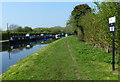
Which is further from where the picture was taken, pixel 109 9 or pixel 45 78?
pixel 109 9

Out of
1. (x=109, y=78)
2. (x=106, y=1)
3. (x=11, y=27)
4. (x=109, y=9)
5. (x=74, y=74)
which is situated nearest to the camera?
(x=109, y=78)

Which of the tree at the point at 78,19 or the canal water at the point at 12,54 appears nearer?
the canal water at the point at 12,54

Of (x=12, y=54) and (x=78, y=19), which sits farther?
(x=78, y=19)

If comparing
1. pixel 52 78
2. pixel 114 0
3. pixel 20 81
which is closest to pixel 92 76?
pixel 52 78

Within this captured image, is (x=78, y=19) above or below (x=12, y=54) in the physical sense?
above

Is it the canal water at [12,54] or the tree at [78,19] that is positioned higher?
the tree at [78,19]

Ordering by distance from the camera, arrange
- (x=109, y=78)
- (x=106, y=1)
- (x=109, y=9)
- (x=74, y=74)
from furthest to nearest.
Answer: (x=106, y=1) → (x=109, y=9) → (x=74, y=74) → (x=109, y=78)

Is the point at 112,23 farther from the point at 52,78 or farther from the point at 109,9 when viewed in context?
the point at 52,78

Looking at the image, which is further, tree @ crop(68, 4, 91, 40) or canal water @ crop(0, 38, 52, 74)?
tree @ crop(68, 4, 91, 40)

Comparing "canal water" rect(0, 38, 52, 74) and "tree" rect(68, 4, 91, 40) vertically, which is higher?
"tree" rect(68, 4, 91, 40)

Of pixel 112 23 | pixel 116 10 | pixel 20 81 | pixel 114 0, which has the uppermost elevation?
pixel 114 0

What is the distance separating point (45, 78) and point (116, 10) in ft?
12.0

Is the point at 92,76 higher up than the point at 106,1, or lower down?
lower down

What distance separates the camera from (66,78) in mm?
4465
